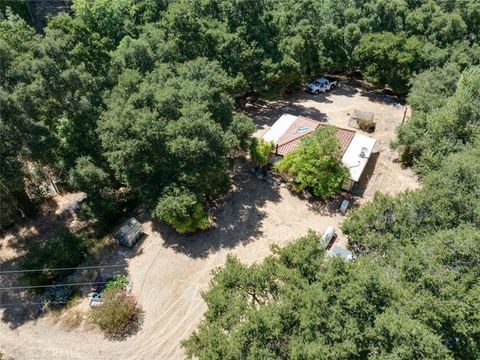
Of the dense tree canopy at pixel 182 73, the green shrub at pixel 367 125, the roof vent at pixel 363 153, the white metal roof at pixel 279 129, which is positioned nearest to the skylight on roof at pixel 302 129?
the white metal roof at pixel 279 129

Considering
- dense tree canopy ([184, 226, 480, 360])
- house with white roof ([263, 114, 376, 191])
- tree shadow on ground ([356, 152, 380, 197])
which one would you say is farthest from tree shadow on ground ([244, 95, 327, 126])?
dense tree canopy ([184, 226, 480, 360])

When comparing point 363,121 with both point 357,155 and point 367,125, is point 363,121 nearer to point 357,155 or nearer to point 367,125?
point 367,125

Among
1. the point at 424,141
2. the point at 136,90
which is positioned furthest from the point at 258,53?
the point at 424,141

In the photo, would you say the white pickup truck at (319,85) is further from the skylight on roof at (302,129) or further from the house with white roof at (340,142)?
the skylight on roof at (302,129)

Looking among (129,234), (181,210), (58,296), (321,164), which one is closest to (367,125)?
(321,164)

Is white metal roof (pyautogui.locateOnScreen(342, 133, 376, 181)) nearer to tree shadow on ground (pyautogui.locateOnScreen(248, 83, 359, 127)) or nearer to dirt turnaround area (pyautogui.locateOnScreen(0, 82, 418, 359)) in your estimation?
dirt turnaround area (pyautogui.locateOnScreen(0, 82, 418, 359))

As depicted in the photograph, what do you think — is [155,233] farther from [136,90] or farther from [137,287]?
[136,90]

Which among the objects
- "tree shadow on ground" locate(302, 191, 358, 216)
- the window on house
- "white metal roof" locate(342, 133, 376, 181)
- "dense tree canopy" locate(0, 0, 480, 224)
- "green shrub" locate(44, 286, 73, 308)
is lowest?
"tree shadow on ground" locate(302, 191, 358, 216)
